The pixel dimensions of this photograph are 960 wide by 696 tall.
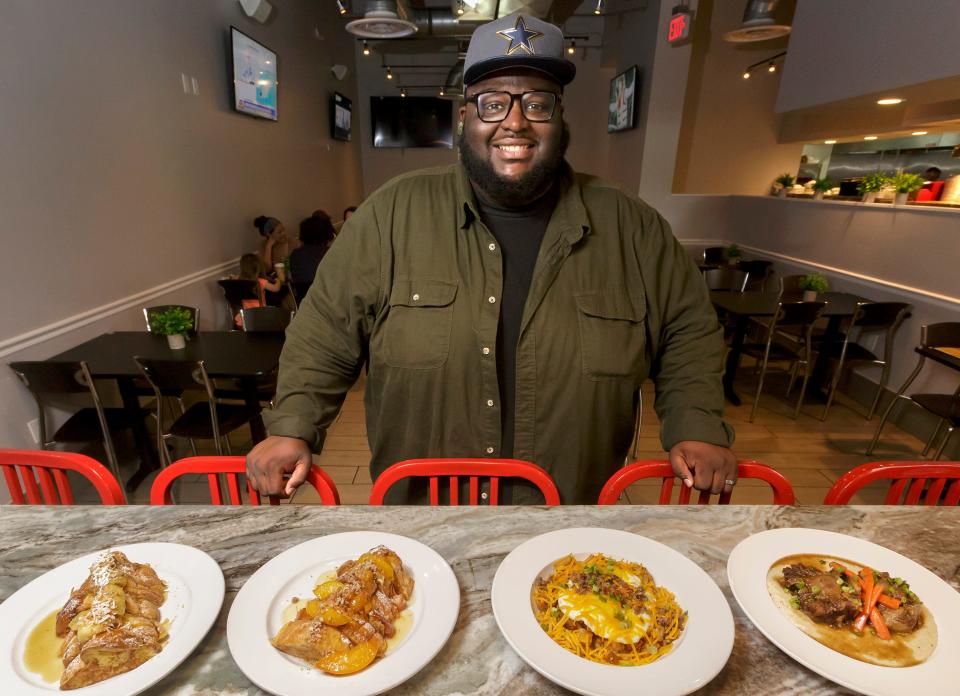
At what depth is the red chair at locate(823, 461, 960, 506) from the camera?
114cm

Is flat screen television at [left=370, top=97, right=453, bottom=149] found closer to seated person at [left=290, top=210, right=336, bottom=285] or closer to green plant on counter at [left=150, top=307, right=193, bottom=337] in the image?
seated person at [left=290, top=210, right=336, bottom=285]

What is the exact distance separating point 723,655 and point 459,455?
0.78m

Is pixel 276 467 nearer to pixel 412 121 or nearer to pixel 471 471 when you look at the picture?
pixel 471 471

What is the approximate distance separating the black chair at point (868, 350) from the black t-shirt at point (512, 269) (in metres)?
3.10

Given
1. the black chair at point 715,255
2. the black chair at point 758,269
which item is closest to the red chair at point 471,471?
the black chair at point 758,269

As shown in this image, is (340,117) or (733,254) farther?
(340,117)

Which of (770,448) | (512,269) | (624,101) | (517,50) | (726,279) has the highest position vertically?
(624,101)

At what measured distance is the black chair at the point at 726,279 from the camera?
4555mm

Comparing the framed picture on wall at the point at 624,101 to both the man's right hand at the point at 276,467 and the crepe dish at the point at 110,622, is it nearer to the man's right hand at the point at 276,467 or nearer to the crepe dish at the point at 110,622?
the man's right hand at the point at 276,467

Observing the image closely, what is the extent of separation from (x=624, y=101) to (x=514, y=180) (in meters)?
6.38

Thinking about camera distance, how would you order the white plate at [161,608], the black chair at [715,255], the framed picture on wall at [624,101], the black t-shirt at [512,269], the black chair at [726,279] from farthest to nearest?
the framed picture on wall at [624,101]
the black chair at [715,255]
the black chair at [726,279]
the black t-shirt at [512,269]
the white plate at [161,608]

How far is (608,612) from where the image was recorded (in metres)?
0.72

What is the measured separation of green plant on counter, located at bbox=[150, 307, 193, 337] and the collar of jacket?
→ 1989mm

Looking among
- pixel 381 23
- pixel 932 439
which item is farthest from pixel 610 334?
pixel 381 23
